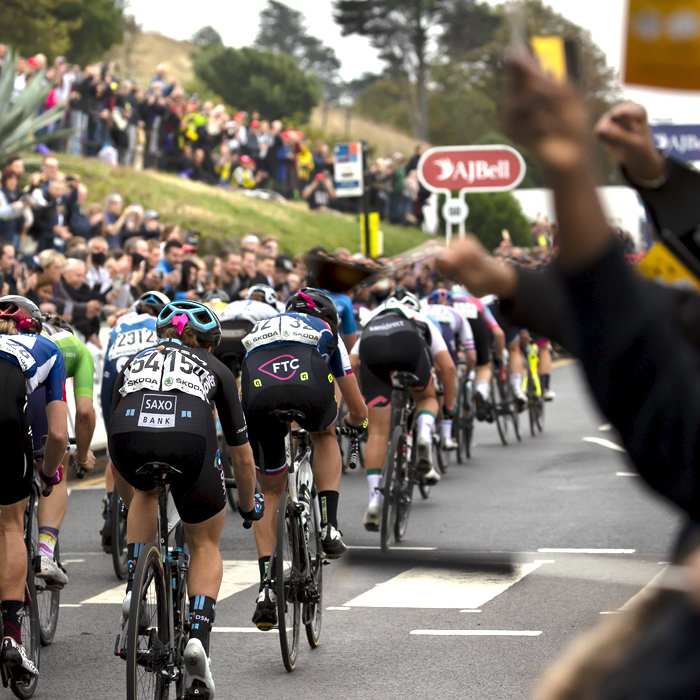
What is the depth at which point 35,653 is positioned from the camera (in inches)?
241

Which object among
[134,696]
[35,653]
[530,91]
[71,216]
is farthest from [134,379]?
[71,216]

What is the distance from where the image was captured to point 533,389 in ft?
52.1

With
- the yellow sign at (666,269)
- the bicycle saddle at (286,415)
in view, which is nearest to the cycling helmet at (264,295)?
the bicycle saddle at (286,415)

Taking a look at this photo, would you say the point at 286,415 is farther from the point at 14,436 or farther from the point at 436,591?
the point at 436,591

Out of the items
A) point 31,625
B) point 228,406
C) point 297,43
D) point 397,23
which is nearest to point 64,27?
point 397,23

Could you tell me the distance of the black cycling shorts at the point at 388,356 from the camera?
9.81m

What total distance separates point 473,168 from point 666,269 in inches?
441

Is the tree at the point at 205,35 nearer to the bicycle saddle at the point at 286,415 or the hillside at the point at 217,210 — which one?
the hillside at the point at 217,210

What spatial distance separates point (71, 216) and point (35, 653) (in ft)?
41.2

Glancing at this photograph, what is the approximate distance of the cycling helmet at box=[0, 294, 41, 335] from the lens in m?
6.19

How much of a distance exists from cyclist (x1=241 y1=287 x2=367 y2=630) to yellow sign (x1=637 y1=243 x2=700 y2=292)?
13.9 feet

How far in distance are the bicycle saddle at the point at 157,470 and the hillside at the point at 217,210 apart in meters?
23.5

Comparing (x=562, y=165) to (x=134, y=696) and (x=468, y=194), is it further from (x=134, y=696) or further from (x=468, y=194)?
(x=468, y=194)

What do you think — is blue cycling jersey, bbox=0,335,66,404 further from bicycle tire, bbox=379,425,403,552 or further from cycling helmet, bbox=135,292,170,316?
bicycle tire, bbox=379,425,403,552
